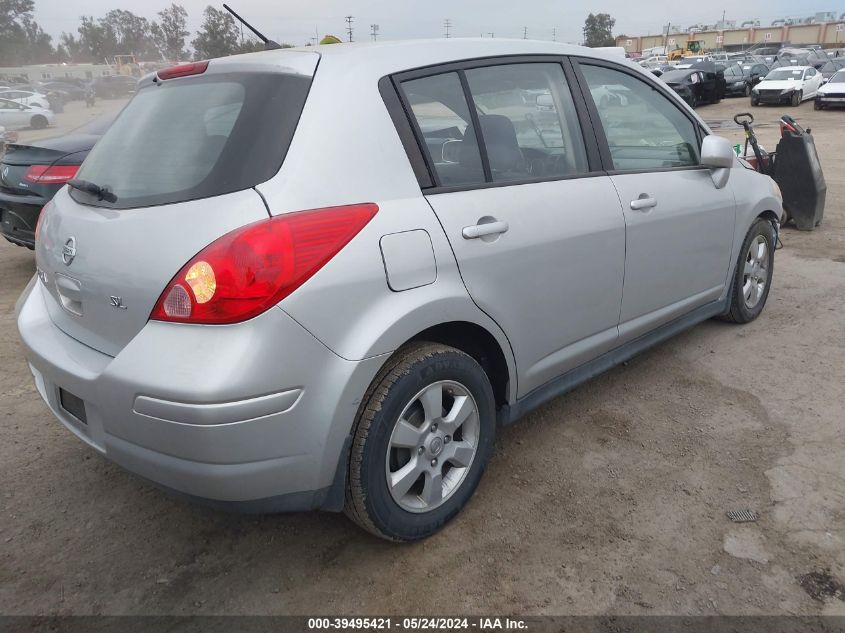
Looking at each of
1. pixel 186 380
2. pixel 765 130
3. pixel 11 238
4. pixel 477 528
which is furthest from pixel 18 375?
pixel 765 130

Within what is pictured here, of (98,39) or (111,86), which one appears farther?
(98,39)

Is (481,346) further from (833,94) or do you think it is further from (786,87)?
(786,87)

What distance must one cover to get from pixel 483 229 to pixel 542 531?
113 centimetres

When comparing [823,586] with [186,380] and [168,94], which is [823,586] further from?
[168,94]

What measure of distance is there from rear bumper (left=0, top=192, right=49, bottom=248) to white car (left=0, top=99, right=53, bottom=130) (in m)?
20.0

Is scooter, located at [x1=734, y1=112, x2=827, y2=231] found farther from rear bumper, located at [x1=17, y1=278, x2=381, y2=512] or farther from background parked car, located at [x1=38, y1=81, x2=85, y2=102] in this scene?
background parked car, located at [x1=38, y1=81, x2=85, y2=102]

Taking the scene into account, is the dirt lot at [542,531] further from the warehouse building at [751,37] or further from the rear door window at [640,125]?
the warehouse building at [751,37]

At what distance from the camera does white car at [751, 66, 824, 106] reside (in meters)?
24.6

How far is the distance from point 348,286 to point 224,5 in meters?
1.84

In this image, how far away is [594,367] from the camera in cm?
312

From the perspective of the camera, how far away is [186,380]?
1844 mm

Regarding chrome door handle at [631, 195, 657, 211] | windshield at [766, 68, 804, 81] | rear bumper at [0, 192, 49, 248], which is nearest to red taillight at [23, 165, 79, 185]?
rear bumper at [0, 192, 49, 248]

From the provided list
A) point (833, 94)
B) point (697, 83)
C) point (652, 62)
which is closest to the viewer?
point (833, 94)

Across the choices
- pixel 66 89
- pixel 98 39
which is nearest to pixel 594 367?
pixel 66 89
